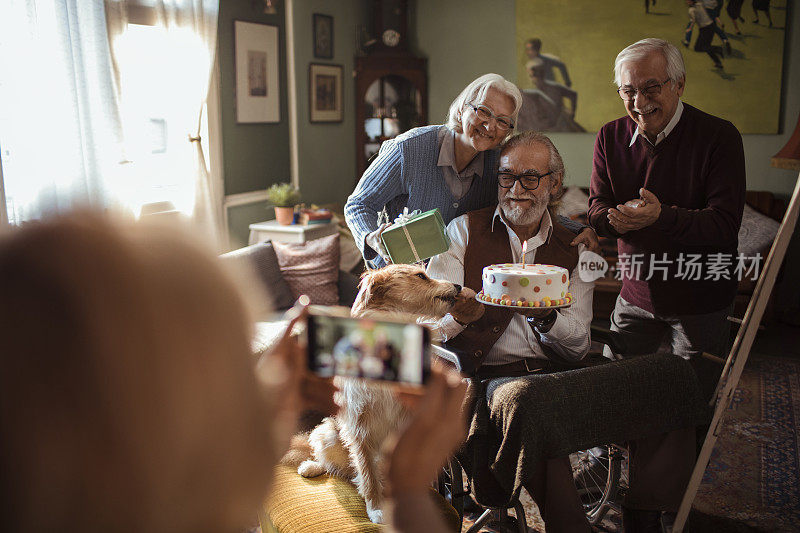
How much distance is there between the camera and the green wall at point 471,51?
6.09 meters

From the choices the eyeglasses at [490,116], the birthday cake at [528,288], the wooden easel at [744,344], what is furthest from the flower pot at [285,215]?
the wooden easel at [744,344]

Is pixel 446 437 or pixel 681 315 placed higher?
pixel 446 437

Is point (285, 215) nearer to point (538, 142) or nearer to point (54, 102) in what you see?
point (54, 102)

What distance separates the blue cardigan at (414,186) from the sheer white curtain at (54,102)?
5.84ft

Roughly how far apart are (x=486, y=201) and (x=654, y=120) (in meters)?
0.62

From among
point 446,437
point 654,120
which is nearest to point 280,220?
point 654,120

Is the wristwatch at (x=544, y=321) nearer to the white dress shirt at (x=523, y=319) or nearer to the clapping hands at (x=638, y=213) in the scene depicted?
the white dress shirt at (x=523, y=319)

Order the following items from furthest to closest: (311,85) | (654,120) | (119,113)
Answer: (311,85), (119,113), (654,120)

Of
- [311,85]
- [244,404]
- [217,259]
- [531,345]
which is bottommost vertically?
[531,345]

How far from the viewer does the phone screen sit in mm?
705

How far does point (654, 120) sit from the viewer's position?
223 cm

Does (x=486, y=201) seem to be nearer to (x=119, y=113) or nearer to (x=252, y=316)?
(x=252, y=316)

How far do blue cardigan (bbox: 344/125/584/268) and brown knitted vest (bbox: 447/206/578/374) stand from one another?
0.10 metres

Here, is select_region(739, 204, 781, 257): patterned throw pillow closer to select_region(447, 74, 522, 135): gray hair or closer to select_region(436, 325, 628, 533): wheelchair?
select_region(436, 325, 628, 533): wheelchair
